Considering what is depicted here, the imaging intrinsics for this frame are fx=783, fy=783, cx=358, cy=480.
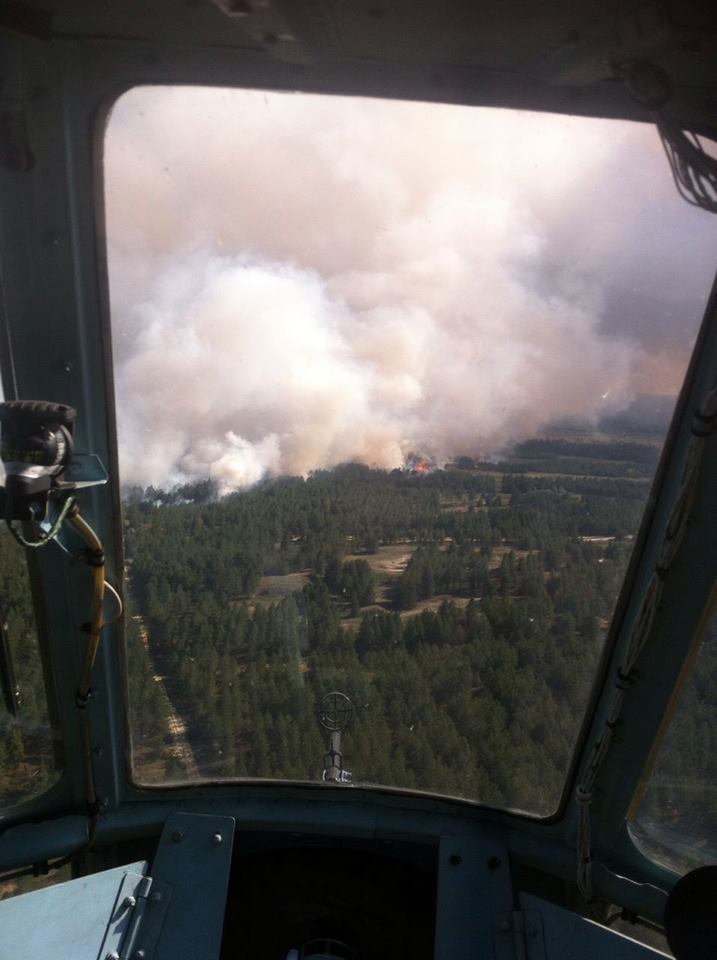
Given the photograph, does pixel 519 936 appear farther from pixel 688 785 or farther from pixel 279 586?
pixel 279 586

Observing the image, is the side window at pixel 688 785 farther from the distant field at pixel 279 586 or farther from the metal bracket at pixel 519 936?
the distant field at pixel 279 586

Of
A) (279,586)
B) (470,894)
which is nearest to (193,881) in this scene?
(470,894)

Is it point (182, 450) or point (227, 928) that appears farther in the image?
point (227, 928)

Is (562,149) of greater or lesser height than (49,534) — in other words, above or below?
above

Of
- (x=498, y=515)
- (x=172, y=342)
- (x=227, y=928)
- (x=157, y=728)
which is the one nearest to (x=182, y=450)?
(x=172, y=342)

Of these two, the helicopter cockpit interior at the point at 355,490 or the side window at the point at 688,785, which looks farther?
the side window at the point at 688,785

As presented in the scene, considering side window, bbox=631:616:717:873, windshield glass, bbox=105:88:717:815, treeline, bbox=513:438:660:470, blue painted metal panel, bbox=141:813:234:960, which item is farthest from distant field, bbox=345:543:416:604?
blue painted metal panel, bbox=141:813:234:960

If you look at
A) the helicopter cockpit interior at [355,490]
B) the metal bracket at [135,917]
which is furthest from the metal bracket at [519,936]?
the metal bracket at [135,917]

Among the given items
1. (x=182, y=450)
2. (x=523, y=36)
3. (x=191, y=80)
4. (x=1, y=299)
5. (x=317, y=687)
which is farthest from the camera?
(x=317, y=687)

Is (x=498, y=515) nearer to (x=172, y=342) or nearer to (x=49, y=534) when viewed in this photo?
(x=172, y=342)
